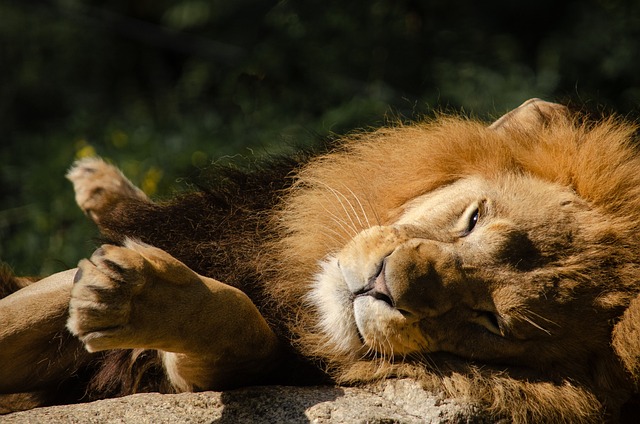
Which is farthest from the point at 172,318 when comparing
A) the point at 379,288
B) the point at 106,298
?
the point at 379,288

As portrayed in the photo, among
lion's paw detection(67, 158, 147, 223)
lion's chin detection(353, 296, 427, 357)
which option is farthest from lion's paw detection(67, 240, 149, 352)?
lion's paw detection(67, 158, 147, 223)

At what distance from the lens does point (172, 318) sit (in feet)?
8.72

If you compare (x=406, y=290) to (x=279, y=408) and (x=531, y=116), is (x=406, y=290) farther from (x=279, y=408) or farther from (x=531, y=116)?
(x=531, y=116)

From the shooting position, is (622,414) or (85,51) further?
(85,51)

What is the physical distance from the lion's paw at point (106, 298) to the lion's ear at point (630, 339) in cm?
137

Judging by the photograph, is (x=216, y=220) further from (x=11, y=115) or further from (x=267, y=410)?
(x=11, y=115)

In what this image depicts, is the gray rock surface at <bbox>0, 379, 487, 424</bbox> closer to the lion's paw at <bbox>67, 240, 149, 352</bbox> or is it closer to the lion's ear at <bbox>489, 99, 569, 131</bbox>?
the lion's paw at <bbox>67, 240, 149, 352</bbox>

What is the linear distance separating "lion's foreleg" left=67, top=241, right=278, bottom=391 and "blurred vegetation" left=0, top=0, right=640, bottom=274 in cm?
192

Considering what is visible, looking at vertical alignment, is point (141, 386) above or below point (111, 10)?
below

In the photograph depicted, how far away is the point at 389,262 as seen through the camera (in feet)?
9.02

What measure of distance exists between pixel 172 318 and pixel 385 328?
1.99 feet

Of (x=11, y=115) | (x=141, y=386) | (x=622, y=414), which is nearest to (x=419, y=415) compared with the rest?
(x=622, y=414)

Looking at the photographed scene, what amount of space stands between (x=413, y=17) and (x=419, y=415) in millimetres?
3852

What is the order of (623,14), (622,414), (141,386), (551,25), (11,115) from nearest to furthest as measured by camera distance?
(622,414) → (141,386) → (623,14) → (551,25) → (11,115)
